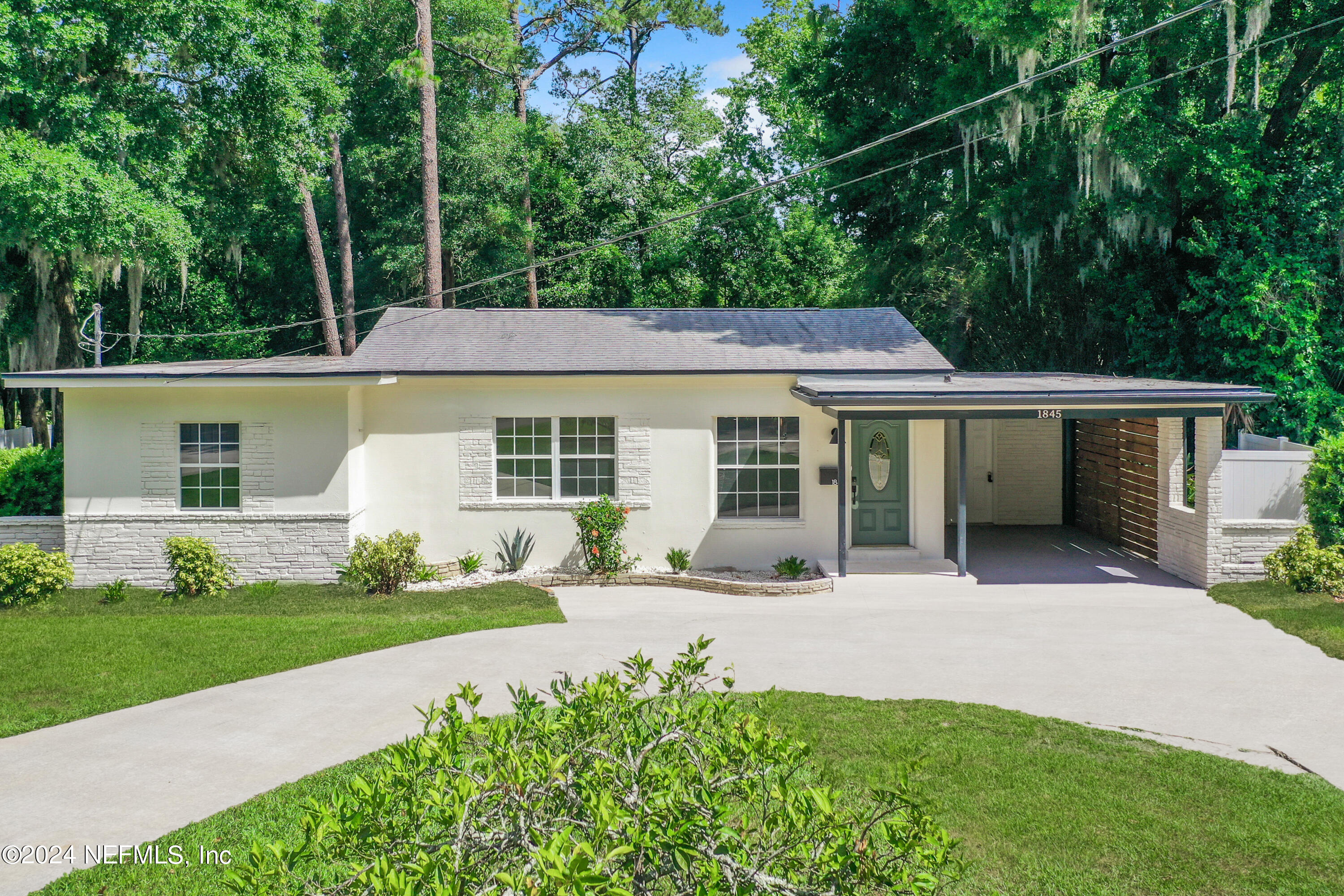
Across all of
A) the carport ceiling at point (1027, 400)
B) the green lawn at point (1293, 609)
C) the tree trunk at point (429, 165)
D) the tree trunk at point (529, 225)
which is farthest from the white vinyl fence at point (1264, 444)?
the tree trunk at point (529, 225)

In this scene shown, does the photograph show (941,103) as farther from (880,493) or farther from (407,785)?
(407,785)

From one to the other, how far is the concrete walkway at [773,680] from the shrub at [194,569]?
4105 mm

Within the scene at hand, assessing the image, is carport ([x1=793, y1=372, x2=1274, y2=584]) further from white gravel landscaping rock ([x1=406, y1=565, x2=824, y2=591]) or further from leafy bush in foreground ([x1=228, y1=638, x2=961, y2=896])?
leafy bush in foreground ([x1=228, y1=638, x2=961, y2=896])

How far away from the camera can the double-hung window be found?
44.3ft

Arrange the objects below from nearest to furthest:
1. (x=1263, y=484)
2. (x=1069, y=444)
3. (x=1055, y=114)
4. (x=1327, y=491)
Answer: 1. (x=1327, y=491)
2. (x=1263, y=484)
3. (x=1069, y=444)
4. (x=1055, y=114)

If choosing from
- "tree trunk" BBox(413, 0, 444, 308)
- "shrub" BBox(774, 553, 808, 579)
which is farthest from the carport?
"tree trunk" BBox(413, 0, 444, 308)

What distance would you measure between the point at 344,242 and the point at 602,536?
60.1ft

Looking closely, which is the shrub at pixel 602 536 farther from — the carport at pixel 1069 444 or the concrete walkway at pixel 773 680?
the carport at pixel 1069 444

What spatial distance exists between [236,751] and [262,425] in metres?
7.06

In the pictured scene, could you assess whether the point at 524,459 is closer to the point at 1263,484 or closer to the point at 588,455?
the point at 588,455

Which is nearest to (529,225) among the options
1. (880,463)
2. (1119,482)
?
(880,463)

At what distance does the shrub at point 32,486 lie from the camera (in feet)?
44.7

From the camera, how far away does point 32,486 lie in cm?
1370

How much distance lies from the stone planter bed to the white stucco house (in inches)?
16.2
